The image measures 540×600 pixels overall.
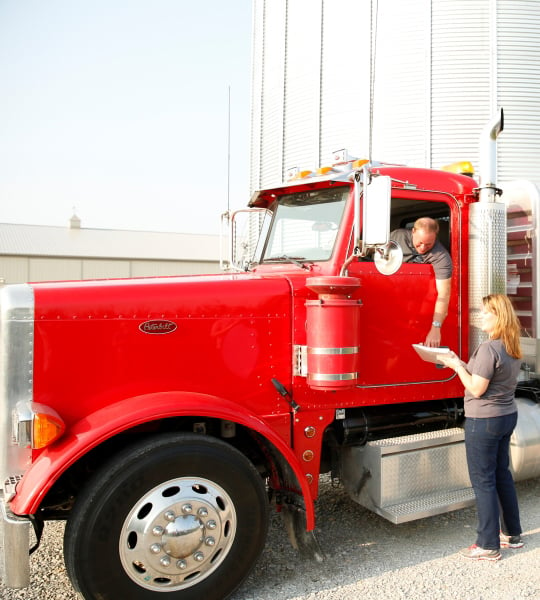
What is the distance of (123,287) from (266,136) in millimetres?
13392

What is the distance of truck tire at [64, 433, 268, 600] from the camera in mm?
2818

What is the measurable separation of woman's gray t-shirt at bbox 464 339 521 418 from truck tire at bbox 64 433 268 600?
151 centimetres

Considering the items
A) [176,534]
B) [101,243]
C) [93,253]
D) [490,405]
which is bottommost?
[176,534]

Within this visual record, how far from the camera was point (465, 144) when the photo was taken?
42.9ft

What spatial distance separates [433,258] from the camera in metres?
4.03

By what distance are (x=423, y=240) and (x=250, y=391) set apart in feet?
5.31

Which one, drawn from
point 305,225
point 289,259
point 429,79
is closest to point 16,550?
point 289,259

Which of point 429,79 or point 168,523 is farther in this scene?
point 429,79

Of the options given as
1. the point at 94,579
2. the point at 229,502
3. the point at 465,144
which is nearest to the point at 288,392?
the point at 229,502

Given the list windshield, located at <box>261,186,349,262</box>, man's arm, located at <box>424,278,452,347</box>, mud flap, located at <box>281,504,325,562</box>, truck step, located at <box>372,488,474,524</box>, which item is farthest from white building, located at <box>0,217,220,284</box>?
mud flap, located at <box>281,504,325,562</box>

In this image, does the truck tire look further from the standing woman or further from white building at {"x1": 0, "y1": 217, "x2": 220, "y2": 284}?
white building at {"x1": 0, "y1": 217, "x2": 220, "y2": 284}

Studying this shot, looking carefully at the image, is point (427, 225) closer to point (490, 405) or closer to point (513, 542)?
point (490, 405)

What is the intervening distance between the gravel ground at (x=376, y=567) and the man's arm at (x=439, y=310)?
1418mm

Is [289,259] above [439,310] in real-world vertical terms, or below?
above
